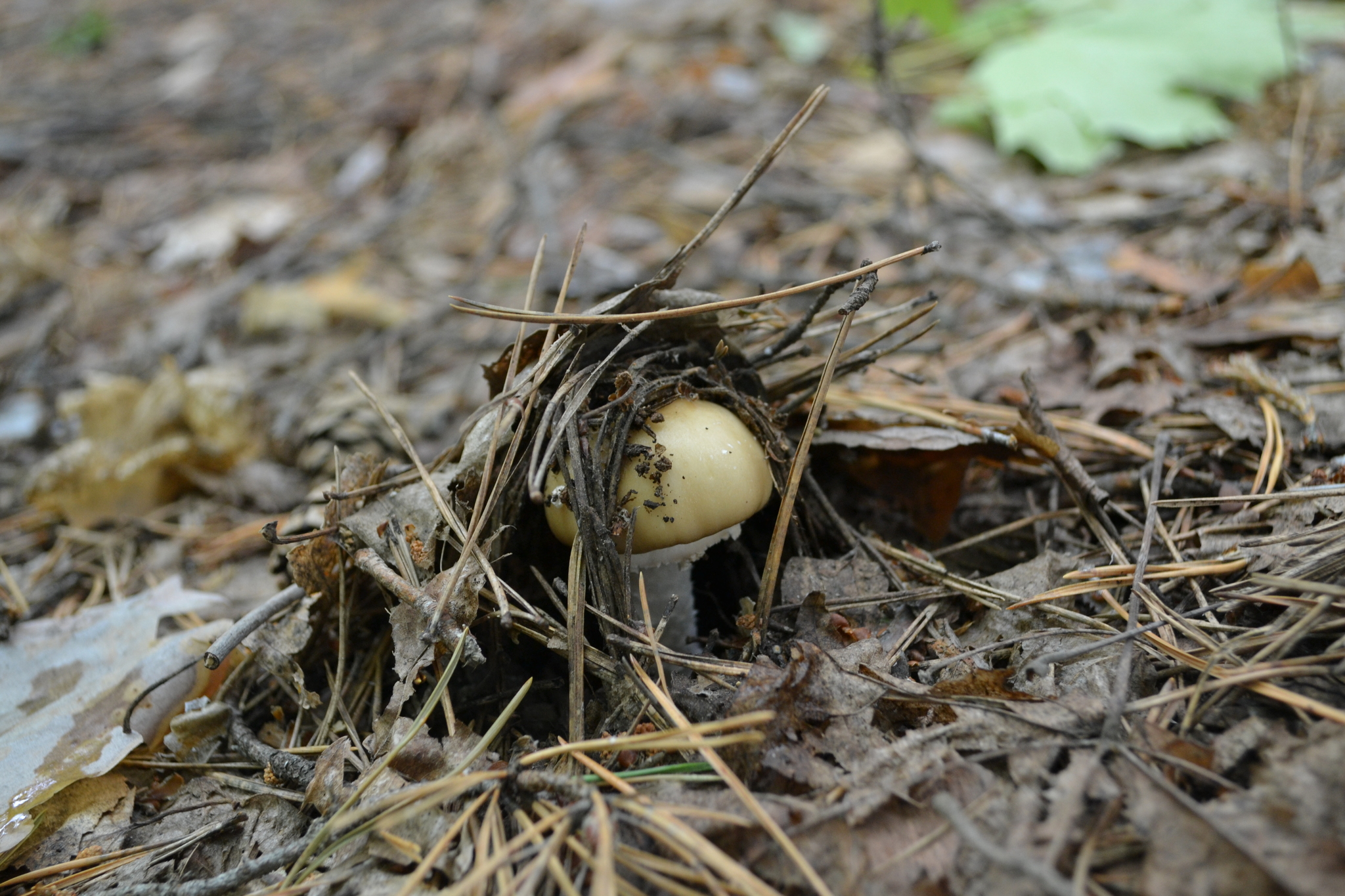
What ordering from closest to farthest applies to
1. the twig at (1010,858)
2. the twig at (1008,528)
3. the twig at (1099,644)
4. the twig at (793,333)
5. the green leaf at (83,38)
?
1. the twig at (1010,858)
2. the twig at (1099,644)
3. the twig at (793,333)
4. the twig at (1008,528)
5. the green leaf at (83,38)

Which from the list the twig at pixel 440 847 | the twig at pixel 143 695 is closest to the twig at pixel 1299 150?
the twig at pixel 440 847

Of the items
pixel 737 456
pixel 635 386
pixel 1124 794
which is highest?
pixel 635 386

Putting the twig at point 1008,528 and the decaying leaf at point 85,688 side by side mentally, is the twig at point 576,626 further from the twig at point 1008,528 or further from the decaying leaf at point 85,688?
the decaying leaf at point 85,688

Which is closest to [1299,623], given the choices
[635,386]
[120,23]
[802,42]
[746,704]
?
[746,704]

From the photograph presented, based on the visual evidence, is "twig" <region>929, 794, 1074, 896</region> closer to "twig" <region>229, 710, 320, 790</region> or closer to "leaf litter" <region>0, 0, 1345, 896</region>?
"leaf litter" <region>0, 0, 1345, 896</region>

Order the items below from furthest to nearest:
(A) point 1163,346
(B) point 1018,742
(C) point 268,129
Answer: (C) point 268,129 < (A) point 1163,346 < (B) point 1018,742

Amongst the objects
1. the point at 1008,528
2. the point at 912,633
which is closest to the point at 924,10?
the point at 1008,528

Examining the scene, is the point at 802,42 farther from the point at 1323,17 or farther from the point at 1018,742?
the point at 1018,742

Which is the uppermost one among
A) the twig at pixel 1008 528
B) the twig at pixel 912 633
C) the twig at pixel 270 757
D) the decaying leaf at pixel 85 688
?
the decaying leaf at pixel 85 688

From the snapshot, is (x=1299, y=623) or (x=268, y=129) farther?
(x=268, y=129)
